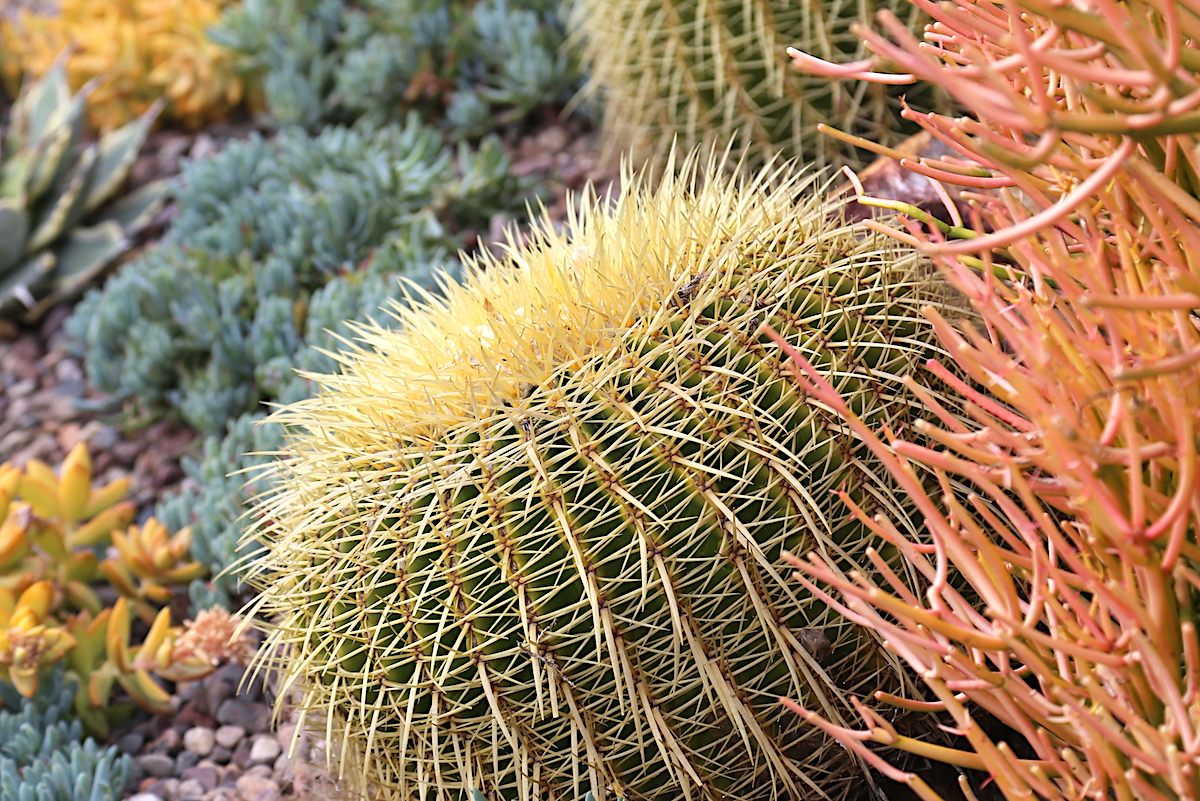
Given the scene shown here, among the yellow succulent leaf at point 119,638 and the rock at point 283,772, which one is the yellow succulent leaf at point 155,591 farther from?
the rock at point 283,772

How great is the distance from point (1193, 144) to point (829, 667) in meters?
0.79

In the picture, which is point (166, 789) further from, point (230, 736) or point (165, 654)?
point (165, 654)

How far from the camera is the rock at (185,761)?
2.22 meters

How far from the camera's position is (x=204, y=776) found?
2178 mm

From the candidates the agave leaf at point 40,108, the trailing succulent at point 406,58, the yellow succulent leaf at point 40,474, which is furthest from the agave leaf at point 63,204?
the yellow succulent leaf at point 40,474

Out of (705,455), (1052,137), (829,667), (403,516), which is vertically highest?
(1052,137)

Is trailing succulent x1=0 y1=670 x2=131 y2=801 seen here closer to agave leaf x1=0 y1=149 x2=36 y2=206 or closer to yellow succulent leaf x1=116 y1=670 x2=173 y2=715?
yellow succulent leaf x1=116 y1=670 x2=173 y2=715

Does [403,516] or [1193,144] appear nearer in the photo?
[1193,144]

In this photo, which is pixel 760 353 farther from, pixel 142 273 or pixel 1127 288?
pixel 142 273

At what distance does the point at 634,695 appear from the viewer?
140 centimetres

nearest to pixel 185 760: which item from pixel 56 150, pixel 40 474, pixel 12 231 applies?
pixel 40 474

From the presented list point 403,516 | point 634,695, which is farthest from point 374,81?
point 634,695

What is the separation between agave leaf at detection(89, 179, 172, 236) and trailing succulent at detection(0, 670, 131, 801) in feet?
6.78

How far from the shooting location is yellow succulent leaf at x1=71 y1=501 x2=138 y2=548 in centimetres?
248
